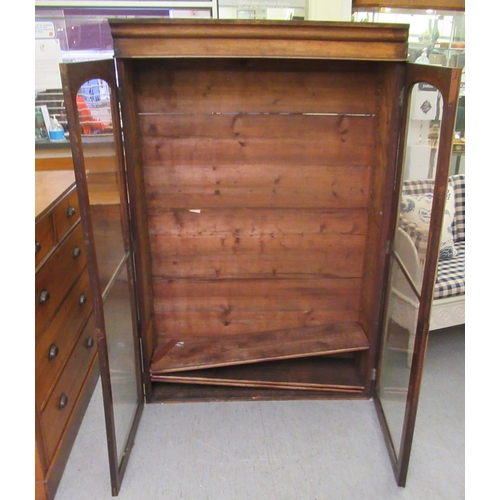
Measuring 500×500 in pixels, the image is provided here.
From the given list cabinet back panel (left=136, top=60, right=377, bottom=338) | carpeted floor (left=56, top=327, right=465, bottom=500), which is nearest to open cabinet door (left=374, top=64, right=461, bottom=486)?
carpeted floor (left=56, top=327, right=465, bottom=500)

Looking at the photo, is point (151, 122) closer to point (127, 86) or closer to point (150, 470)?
point (127, 86)

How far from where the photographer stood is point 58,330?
186 centimetres

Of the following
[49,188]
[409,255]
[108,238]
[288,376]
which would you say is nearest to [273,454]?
[288,376]

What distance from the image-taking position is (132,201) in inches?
73.2

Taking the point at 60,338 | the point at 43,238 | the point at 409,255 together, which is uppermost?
the point at 43,238

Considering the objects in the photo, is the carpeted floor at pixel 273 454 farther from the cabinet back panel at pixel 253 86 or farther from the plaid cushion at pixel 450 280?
the cabinet back panel at pixel 253 86

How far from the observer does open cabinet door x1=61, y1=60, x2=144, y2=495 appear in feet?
Answer: 4.40

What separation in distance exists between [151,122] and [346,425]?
1594 millimetres

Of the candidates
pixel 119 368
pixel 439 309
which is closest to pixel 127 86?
pixel 119 368

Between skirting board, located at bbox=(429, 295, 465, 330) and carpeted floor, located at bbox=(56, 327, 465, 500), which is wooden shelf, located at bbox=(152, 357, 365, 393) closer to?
carpeted floor, located at bbox=(56, 327, 465, 500)

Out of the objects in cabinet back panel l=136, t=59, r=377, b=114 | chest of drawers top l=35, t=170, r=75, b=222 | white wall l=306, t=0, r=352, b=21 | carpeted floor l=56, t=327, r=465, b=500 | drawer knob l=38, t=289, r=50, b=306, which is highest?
white wall l=306, t=0, r=352, b=21

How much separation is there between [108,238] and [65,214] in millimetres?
437

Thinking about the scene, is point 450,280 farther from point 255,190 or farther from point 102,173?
point 102,173

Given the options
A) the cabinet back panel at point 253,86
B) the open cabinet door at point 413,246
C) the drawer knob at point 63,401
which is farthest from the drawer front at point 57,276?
the open cabinet door at point 413,246
